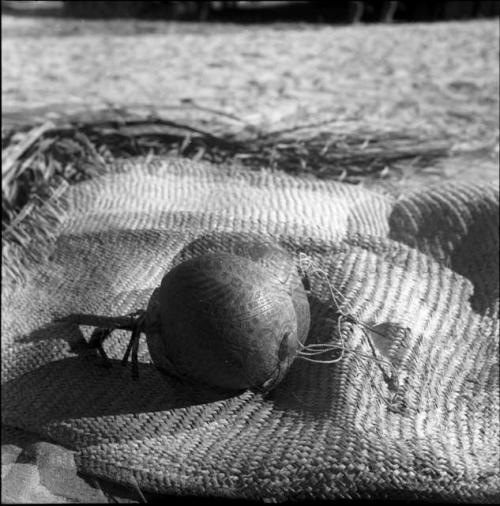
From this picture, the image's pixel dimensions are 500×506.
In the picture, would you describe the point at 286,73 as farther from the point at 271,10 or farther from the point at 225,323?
the point at 225,323

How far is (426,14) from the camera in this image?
7090 millimetres

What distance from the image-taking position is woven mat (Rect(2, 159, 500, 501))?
1763 mm

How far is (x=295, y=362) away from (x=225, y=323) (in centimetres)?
35

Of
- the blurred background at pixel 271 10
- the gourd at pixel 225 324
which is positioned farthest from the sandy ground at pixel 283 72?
the gourd at pixel 225 324

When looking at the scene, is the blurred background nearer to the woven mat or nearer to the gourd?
the woven mat

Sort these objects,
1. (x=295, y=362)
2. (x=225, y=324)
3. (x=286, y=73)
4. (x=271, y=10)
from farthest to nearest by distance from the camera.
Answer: (x=271, y=10)
(x=286, y=73)
(x=295, y=362)
(x=225, y=324)

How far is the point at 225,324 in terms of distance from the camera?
1855mm

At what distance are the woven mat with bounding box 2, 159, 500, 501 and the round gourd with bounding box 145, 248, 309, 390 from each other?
0.14 meters

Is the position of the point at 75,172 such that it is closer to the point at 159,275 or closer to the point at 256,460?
the point at 159,275

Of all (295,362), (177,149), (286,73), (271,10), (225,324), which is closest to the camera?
(225,324)

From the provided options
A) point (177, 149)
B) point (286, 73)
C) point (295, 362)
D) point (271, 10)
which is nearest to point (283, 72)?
point (286, 73)

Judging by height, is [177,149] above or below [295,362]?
above

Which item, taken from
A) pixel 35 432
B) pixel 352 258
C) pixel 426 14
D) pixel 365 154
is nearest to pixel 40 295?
pixel 35 432

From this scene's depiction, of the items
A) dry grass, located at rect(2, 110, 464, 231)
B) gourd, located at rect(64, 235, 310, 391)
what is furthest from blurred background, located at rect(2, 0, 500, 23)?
gourd, located at rect(64, 235, 310, 391)
